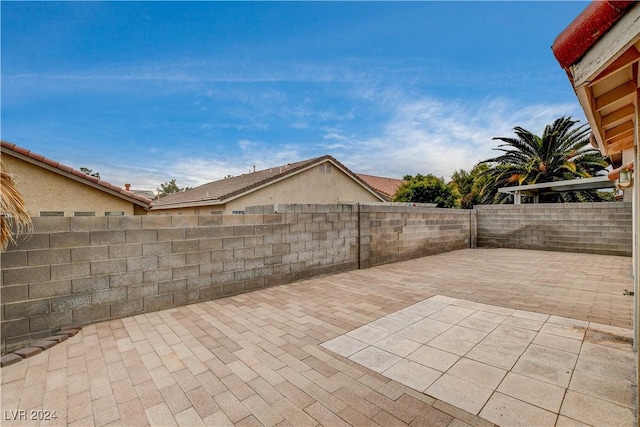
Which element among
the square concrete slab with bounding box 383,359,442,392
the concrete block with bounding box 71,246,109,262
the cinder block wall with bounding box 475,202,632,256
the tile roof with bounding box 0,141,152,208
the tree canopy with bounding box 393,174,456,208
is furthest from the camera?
the tree canopy with bounding box 393,174,456,208

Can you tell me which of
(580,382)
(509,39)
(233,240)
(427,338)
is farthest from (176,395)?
(509,39)

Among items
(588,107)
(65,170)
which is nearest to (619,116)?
(588,107)

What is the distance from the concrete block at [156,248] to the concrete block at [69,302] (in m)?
0.77

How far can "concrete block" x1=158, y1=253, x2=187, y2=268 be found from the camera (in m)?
3.86

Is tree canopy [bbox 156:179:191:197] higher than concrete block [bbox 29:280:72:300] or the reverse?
higher

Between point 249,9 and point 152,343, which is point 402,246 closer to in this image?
point 152,343

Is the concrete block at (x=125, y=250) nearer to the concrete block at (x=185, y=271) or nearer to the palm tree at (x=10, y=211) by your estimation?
the concrete block at (x=185, y=271)

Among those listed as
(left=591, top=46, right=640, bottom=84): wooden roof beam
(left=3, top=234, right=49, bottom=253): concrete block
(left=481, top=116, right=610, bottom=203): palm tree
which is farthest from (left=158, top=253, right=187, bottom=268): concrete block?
(left=481, top=116, right=610, bottom=203): palm tree

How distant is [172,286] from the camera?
3.95m

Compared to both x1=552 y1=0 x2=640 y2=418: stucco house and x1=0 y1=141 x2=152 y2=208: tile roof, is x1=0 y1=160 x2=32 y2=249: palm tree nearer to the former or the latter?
x1=552 y1=0 x2=640 y2=418: stucco house

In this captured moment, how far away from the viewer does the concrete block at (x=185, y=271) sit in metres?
3.99

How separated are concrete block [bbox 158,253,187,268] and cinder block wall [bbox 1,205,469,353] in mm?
14

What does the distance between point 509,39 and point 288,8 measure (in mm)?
5096

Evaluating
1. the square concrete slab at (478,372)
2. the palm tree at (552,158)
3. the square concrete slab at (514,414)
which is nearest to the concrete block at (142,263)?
the square concrete slab at (478,372)
